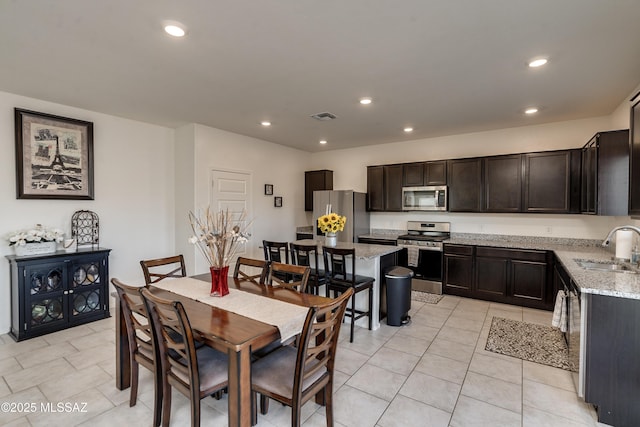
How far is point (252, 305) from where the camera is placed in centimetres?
217

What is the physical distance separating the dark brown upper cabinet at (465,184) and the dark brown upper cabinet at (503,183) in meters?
0.11

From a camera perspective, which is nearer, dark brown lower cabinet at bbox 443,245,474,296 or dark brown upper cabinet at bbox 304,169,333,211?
dark brown lower cabinet at bbox 443,245,474,296

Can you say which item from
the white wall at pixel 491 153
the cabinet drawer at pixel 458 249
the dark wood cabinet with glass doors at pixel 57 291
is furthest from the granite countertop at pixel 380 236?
the dark wood cabinet with glass doors at pixel 57 291

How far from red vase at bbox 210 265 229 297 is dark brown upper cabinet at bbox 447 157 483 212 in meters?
4.09

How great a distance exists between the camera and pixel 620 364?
2076 millimetres

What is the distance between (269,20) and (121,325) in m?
2.47

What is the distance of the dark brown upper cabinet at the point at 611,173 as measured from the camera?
312 cm

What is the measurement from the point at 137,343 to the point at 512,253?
461cm

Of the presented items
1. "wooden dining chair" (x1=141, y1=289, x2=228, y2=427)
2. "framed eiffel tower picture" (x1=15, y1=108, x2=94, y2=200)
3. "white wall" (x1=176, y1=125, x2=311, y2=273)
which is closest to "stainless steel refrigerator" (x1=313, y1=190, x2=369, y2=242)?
"white wall" (x1=176, y1=125, x2=311, y2=273)

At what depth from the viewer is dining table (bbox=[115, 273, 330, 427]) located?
5.15 ft

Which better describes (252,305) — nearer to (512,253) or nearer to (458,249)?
(458,249)

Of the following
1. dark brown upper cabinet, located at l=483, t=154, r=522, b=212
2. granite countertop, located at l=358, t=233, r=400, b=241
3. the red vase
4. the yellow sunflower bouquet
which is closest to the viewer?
the red vase

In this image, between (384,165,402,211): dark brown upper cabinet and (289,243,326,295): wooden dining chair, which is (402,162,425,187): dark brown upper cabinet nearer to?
(384,165,402,211): dark brown upper cabinet

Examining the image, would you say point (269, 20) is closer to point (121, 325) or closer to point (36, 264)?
point (121, 325)
